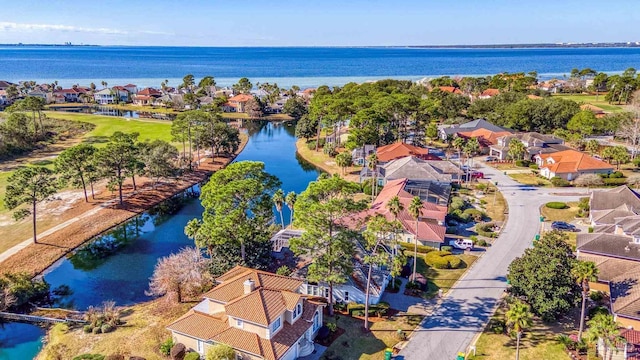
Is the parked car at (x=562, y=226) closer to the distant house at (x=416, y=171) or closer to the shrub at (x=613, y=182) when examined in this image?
the distant house at (x=416, y=171)

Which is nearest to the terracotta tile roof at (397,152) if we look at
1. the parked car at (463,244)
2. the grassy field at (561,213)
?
the grassy field at (561,213)

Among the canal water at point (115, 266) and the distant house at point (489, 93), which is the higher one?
the distant house at point (489, 93)

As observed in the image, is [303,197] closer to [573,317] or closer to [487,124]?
[573,317]

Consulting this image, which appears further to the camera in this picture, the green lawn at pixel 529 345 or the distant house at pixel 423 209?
the distant house at pixel 423 209

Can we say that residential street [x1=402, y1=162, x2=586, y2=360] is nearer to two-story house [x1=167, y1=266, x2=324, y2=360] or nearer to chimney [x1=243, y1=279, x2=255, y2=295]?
two-story house [x1=167, y1=266, x2=324, y2=360]

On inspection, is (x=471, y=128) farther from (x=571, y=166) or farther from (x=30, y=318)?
(x=30, y=318)

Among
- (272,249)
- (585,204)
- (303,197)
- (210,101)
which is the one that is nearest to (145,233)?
(272,249)

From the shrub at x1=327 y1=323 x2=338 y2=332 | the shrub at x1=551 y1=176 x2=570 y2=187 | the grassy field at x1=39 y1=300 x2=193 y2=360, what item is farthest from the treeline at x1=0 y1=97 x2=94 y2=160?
the shrub at x1=551 y1=176 x2=570 y2=187
